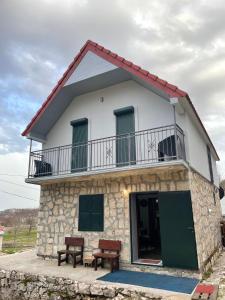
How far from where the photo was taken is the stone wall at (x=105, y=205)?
27.0ft

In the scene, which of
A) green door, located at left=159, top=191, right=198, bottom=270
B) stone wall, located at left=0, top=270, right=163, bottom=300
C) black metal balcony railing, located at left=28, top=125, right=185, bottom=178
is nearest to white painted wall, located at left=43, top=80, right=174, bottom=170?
black metal balcony railing, located at left=28, top=125, right=185, bottom=178

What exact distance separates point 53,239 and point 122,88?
701 centimetres

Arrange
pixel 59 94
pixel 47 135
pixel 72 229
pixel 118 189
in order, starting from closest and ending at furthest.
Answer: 1. pixel 118 189
2. pixel 72 229
3. pixel 59 94
4. pixel 47 135

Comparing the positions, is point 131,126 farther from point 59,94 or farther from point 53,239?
point 53,239

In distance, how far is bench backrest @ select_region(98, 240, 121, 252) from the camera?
8.34m

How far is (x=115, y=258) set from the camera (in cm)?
801

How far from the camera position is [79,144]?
10477mm

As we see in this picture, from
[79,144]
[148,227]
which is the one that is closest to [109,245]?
[79,144]

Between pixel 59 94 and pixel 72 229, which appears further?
pixel 59 94

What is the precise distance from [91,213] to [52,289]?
9.82 feet

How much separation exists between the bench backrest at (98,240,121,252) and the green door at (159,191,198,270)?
1594 mm

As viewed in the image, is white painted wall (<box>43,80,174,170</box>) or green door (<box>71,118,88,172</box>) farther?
green door (<box>71,118,88,172</box>)

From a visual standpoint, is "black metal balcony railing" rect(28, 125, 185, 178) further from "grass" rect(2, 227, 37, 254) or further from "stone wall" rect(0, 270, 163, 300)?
"grass" rect(2, 227, 37, 254)

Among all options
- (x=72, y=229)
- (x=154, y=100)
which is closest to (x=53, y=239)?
(x=72, y=229)
